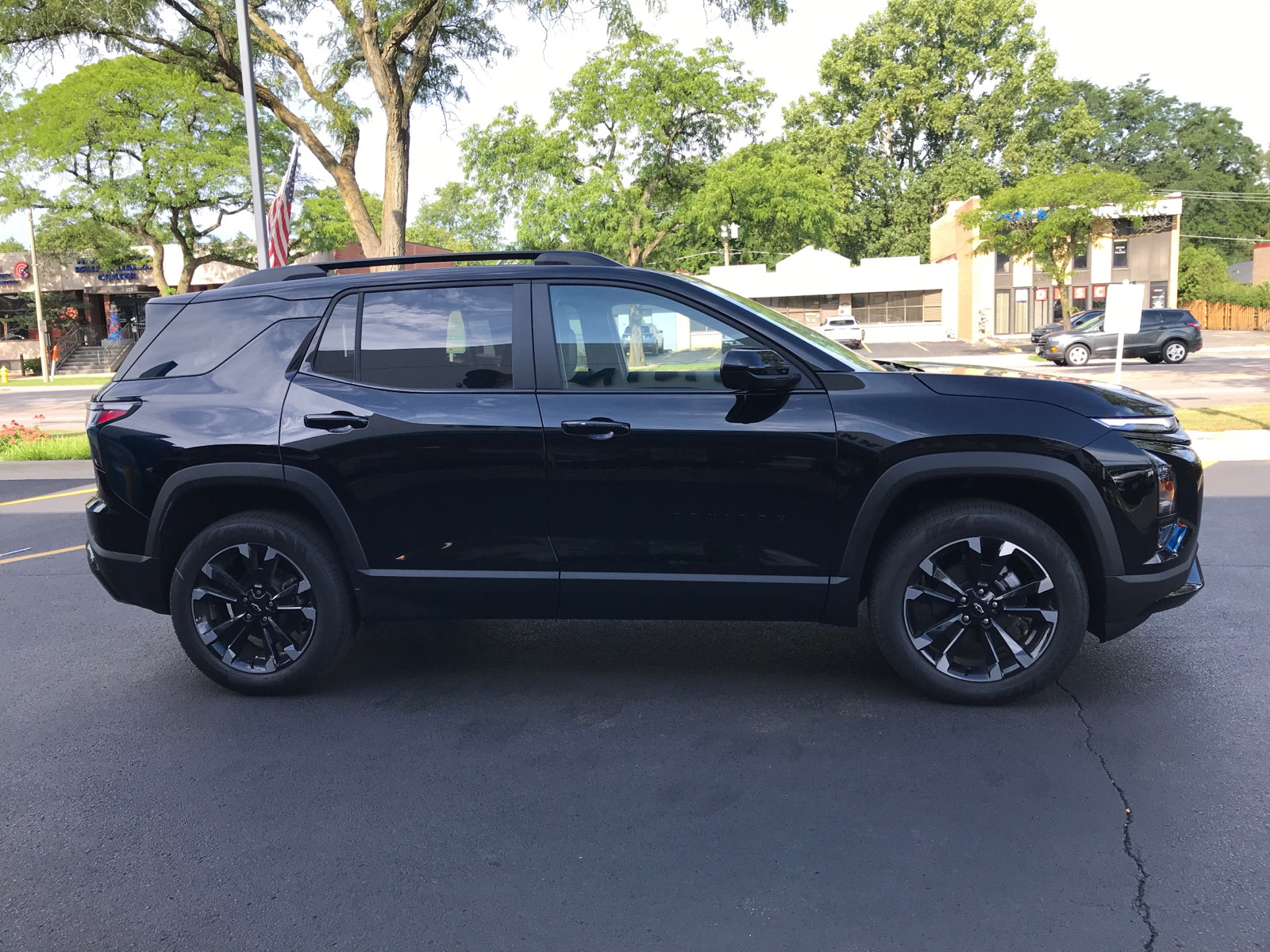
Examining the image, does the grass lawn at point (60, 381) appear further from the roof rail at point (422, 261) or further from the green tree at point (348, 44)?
the roof rail at point (422, 261)

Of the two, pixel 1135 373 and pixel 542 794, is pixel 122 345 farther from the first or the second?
pixel 542 794

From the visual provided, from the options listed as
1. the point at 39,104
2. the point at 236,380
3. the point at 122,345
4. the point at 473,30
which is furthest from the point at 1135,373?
the point at 122,345

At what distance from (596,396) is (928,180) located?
70422mm

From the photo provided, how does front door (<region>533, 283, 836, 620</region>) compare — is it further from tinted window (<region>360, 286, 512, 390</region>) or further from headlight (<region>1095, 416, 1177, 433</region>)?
headlight (<region>1095, 416, 1177, 433</region>)

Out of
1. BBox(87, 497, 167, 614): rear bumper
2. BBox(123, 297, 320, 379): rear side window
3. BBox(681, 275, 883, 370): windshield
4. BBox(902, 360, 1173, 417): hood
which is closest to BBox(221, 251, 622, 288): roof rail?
BBox(123, 297, 320, 379): rear side window

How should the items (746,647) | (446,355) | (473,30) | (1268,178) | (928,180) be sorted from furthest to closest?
(1268,178) → (928,180) → (473,30) → (746,647) → (446,355)

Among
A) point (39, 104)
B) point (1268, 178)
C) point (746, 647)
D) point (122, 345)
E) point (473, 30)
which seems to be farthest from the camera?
point (1268, 178)

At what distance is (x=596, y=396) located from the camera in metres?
4.25

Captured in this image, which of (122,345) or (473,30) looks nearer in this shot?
(473,30)

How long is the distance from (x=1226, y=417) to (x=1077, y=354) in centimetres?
1602

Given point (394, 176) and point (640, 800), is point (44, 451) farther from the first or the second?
point (640, 800)

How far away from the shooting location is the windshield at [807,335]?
4.35 meters

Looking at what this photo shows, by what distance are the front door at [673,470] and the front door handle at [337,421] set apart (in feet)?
2.64

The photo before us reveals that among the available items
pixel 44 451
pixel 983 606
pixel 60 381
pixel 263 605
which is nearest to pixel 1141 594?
pixel 983 606
